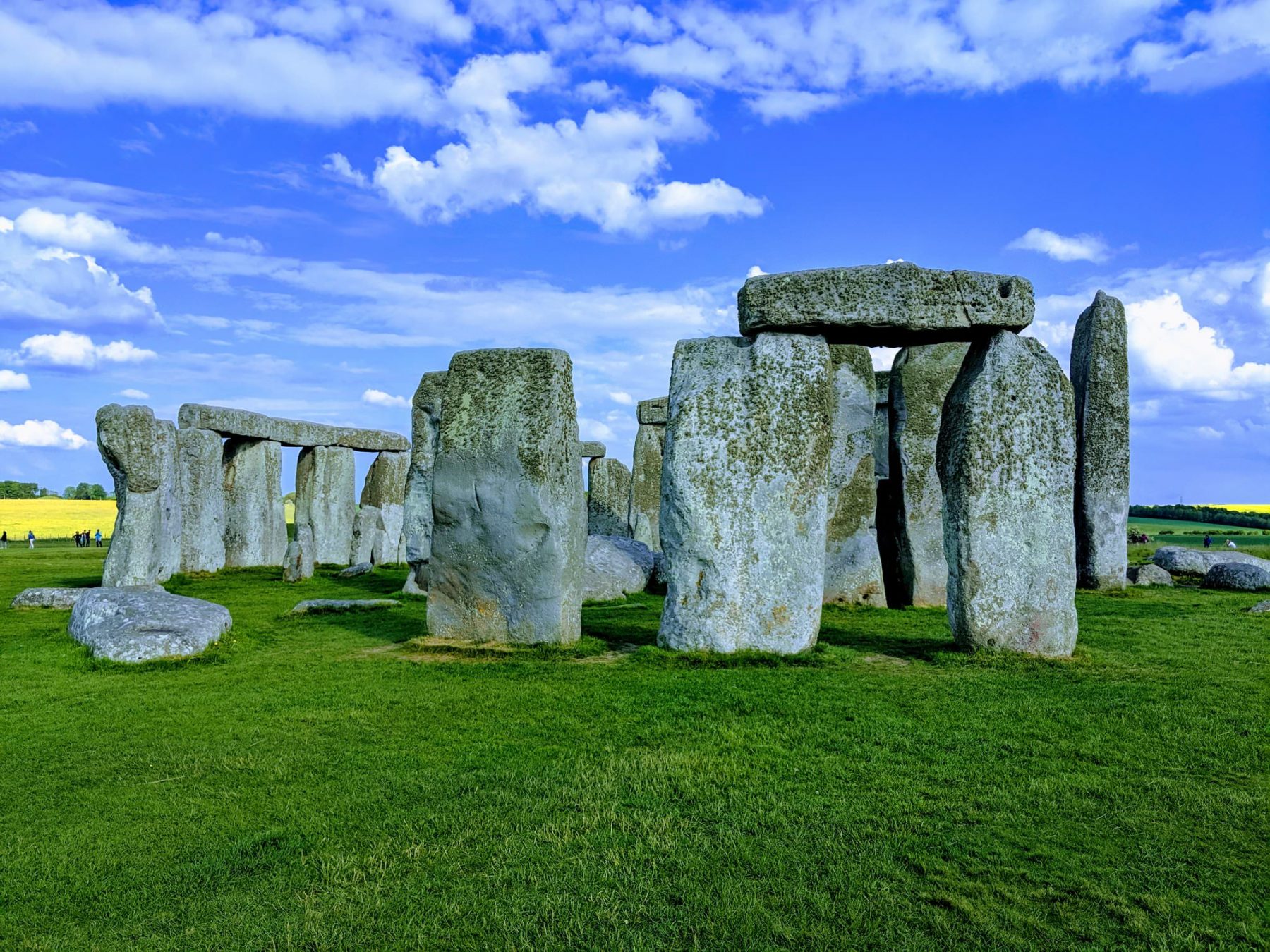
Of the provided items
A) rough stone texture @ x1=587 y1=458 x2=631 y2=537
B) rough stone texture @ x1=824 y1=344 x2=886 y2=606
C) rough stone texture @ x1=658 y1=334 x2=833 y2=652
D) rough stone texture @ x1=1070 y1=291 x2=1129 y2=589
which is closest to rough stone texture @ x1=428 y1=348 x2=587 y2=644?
rough stone texture @ x1=658 y1=334 x2=833 y2=652

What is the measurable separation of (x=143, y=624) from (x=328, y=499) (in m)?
12.6

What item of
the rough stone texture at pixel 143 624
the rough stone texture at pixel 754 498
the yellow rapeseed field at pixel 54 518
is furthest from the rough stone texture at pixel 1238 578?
the yellow rapeseed field at pixel 54 518

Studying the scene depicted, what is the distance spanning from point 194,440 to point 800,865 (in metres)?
16.0

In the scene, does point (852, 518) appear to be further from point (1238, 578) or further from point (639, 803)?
point (639, 803)

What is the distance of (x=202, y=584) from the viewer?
15320 millimetres

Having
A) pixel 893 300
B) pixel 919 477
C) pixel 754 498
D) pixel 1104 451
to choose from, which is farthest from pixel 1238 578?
pixel 754 498

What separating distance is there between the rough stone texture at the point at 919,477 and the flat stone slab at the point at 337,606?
666 cm

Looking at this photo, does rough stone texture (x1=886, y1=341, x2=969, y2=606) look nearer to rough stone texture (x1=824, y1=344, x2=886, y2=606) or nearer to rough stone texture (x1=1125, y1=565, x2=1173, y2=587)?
rough stone texture (x1=824, y1=344, x2=886, y2=606)

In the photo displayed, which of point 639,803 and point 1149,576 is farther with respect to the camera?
point 1149,576

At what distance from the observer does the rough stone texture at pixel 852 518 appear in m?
11.8

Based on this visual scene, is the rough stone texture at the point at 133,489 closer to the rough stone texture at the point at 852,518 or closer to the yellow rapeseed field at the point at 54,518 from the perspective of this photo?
the rough stone texture at the point at 852,518

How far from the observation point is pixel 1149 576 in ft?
48.7

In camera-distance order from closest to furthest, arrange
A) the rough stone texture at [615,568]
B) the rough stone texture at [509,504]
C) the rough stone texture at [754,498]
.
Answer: the rough stone texture at [754,498]
the rough stone texture at [509,504]
the rough stone texture at [615,568]

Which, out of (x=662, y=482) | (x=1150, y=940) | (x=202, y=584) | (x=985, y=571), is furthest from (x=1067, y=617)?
(x=202, y=584)
